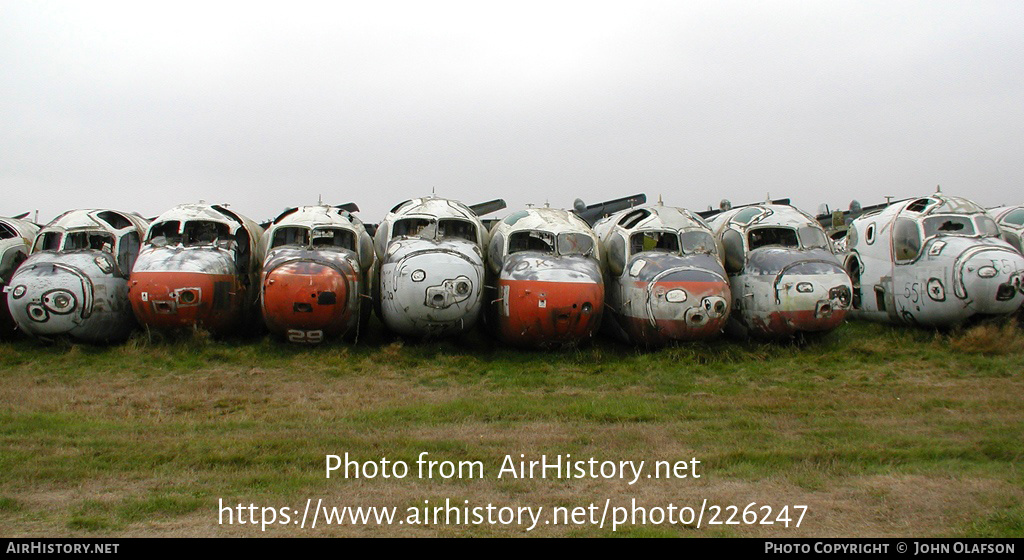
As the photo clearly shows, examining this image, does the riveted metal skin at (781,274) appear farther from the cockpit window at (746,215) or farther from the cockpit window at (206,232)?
the cockpit window at (206,232)

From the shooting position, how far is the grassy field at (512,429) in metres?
5.88

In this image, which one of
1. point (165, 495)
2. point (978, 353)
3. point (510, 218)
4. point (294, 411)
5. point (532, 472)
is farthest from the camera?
point (510, 218)

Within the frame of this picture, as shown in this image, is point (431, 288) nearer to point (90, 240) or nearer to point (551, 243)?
point (551, 243)

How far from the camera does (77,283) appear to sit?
47.1 ft

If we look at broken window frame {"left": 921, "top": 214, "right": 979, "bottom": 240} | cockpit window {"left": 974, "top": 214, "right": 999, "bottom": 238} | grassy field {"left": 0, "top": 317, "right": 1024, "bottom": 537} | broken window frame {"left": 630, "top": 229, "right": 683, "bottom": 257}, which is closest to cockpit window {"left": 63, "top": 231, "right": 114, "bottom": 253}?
grassy field {"left": 0, "top": 317, "right": 1024, "bottom": 537}

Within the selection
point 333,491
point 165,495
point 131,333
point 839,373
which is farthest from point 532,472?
point 131,333

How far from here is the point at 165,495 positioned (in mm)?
6070

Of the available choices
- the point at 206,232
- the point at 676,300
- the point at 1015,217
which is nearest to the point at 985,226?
the point at 1015,217

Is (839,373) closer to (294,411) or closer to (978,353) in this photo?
(978,353)

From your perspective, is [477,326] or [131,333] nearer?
[131,333]

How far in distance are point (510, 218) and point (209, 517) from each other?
36.3 ft

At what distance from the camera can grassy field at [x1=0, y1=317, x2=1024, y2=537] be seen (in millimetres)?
5883

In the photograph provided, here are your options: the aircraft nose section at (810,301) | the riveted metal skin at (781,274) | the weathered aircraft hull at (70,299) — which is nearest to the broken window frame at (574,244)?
the riveted metal skin at (781,274)

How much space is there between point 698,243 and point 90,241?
43.7 feet
